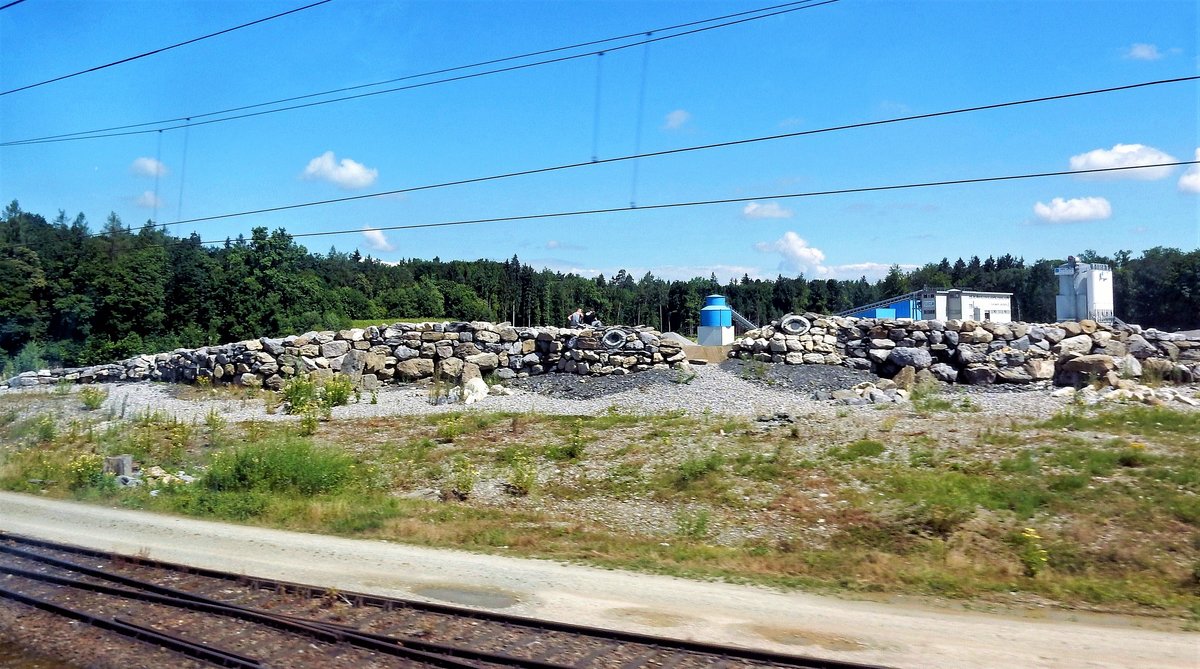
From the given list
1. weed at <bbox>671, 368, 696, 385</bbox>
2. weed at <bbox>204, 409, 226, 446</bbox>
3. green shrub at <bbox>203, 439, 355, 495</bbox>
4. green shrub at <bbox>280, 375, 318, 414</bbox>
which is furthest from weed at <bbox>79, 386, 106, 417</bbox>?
weed at <bbox>671, 368, 696, 385</bbox>

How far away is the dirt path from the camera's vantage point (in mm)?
7215

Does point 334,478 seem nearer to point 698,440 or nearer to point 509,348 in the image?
point 698,440

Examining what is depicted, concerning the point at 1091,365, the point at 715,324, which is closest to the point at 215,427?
the point at 715,324

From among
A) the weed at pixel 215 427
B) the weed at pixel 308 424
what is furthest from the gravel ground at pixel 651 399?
the weed at pixel 308 424

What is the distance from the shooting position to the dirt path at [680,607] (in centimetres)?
721

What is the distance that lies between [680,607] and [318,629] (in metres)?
3.47

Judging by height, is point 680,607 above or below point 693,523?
below

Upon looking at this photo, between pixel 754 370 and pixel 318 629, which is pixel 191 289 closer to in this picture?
pixel 754 370

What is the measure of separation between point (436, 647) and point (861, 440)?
933cm

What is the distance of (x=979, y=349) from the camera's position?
21766 millimetres

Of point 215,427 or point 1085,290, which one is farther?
point 1085,290

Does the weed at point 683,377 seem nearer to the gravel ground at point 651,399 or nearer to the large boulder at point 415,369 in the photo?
the gravel ground at point 651,399

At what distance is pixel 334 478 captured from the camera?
14312 millimetres

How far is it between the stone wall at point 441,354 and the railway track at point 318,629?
15.0m
